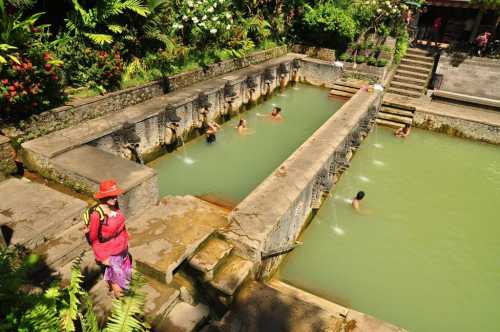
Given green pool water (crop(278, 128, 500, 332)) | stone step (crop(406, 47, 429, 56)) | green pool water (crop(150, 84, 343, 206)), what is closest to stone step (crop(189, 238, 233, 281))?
green pool water (crop(278, 128, 500, 332))

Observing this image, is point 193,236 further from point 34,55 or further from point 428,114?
point 428,114

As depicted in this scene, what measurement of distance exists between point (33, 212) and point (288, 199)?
4.45 metres

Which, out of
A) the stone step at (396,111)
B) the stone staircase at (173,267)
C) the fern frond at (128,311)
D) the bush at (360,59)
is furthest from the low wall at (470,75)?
the fern frond at (128,311)

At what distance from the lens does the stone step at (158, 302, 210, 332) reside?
4410mm

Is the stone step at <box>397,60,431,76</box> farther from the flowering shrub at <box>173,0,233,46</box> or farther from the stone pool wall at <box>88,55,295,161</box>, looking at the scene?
the flowering shrub at <box>173,0,233,46</box>

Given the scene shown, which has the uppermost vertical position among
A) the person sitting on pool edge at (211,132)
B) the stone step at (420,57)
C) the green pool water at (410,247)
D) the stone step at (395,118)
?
the stone step at (420,57)

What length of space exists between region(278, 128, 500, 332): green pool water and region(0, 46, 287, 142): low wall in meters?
6.22

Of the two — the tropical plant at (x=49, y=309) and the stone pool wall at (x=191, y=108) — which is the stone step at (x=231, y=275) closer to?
the tropical plant at (x=49, y=309)

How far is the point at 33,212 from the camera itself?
5578 mm

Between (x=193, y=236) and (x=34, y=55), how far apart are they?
558 centimetres

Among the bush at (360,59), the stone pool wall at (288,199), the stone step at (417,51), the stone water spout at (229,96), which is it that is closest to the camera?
the stone pool wall at (288,199)

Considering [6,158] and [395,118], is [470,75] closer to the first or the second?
[395,118]

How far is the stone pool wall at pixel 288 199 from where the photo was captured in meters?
5.68

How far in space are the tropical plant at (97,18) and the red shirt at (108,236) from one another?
275 inches
